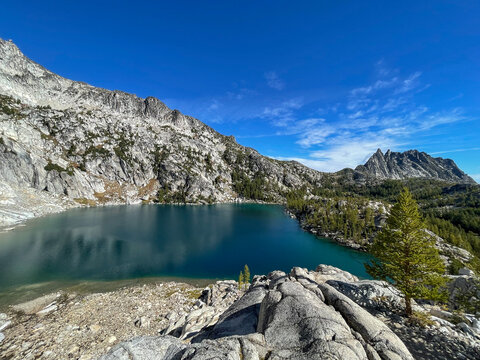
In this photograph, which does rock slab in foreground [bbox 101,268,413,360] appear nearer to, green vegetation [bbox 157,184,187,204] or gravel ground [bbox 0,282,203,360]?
gravel ground [bbox 0,282,203,360]

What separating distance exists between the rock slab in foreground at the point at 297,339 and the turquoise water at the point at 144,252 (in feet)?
113

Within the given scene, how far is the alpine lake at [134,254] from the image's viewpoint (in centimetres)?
3797

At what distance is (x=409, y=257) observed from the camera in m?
16.2

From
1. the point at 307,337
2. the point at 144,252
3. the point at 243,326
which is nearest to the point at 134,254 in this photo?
the point at 144,252

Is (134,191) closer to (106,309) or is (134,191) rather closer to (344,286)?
(106,309)

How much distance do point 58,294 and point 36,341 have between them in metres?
14.9

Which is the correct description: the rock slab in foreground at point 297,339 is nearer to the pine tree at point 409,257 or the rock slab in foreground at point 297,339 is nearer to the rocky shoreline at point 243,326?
the rocky shoreline at point 243,326

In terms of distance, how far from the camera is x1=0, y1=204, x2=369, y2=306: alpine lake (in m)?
38.0

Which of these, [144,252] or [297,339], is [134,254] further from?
[297,339]

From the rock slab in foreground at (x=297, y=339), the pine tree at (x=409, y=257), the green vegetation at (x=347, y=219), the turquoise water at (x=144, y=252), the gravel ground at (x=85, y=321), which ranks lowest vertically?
the turquoise water at (x=144, y=252)

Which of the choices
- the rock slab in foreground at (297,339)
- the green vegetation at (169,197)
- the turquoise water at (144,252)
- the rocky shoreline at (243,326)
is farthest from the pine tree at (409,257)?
the green vegetation at (169,197)

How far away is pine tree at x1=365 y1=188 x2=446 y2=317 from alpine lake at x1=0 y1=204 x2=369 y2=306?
109ft

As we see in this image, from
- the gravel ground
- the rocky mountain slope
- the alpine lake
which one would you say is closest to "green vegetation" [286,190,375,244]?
the alpine lake

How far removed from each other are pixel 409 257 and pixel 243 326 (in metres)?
14.6
